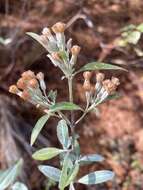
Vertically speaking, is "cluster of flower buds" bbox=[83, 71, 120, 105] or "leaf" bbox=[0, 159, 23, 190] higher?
"cluster of flower buds" bbox=[83, 71, 120, 105]

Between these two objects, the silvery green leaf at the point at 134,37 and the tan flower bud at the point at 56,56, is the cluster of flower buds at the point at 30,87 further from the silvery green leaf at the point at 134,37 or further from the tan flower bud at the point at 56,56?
the silvery green leaf at the point at 134,37

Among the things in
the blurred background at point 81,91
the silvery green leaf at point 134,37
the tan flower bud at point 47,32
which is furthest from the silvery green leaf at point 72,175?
the blurred background at point 81,91

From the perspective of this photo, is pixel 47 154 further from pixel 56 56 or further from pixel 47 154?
pixel 56 56

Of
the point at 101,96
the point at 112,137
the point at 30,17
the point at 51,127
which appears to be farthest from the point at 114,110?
the point at 101,96

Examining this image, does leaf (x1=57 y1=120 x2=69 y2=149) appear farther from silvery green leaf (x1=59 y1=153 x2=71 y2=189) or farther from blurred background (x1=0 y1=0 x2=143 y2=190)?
blurred background (x1=0 y1=0 x2=143 y2=190)

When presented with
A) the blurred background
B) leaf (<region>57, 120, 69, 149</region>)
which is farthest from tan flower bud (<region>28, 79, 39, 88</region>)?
the blurred background

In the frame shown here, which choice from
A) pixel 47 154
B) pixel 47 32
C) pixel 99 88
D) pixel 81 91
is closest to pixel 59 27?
pixel 47 32

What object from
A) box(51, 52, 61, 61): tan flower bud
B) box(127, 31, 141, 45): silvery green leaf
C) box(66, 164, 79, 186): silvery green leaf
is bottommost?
box(66, 164, 79, 186): silvery green leaf
